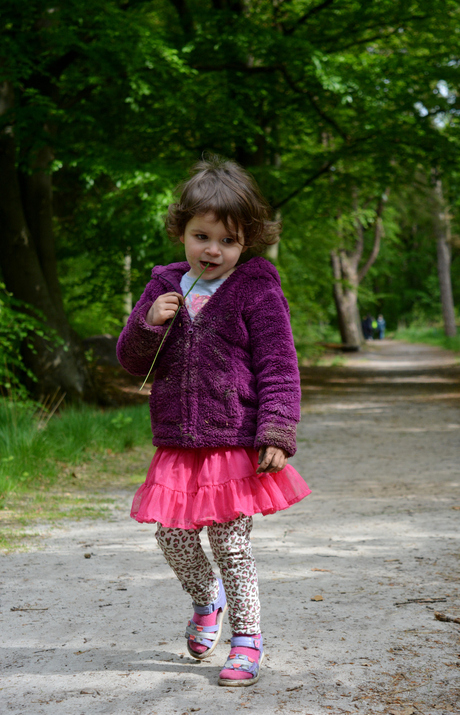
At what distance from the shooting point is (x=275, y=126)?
12680mm

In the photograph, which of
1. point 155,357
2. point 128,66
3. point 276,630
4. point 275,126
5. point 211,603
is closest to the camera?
point 155,357

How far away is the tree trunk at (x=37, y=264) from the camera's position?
9094 millimetres

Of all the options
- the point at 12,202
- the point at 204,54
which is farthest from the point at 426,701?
the point at 204,54

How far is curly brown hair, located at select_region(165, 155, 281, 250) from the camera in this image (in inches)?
101

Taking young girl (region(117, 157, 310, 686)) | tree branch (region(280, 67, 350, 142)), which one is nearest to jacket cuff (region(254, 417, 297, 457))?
young girl (region(117, 157, 310, 686))

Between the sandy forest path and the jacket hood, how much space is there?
141 centimetres

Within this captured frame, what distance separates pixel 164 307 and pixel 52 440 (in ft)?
15.2

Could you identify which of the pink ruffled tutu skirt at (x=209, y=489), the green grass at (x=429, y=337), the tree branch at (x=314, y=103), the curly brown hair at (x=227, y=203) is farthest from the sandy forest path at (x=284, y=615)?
the green grass at (x=429, y=337)

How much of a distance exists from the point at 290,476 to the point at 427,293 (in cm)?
4935

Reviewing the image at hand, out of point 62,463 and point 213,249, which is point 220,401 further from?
point 62,463

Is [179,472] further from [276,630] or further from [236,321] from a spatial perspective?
[276,630]

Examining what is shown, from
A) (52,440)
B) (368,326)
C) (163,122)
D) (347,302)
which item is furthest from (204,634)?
(368,326)

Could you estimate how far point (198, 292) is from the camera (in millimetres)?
2734

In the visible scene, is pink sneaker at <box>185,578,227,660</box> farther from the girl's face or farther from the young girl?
the girl's face
